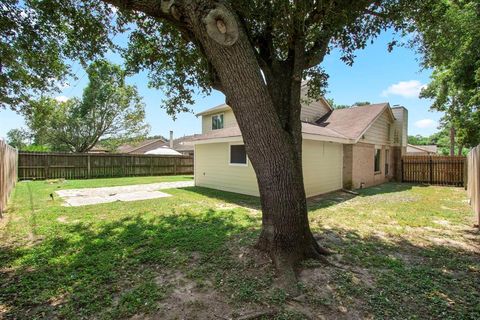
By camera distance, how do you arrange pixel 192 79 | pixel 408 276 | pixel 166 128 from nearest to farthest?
pixel 408 276, pixel 192 79, pixel 166 128

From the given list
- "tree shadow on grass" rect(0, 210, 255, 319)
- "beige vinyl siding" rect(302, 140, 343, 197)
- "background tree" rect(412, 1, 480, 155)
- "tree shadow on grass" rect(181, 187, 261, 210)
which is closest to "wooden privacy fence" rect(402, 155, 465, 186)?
"background tree" rect(412, 1, 480, 155)

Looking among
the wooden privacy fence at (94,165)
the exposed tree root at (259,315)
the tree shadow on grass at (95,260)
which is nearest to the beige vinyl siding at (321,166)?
the tree shadow on grass at (95,260)

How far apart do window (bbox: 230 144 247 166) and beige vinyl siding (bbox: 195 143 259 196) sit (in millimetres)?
190

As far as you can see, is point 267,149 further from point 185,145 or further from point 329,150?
point 185,145

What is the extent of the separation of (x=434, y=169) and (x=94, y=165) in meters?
22.1

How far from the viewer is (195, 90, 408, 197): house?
34.9 feet

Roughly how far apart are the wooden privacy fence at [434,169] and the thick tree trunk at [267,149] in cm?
1514

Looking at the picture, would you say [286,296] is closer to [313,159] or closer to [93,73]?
[93,73]

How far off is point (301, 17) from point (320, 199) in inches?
283

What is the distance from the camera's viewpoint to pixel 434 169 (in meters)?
15.0

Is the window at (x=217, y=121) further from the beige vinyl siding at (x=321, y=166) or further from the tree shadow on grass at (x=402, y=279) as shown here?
the tree shadow on grass at (x=402, y=279)

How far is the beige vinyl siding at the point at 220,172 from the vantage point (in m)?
10.5

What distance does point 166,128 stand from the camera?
34375mm

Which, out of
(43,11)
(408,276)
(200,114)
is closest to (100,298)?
→ (408,276)
